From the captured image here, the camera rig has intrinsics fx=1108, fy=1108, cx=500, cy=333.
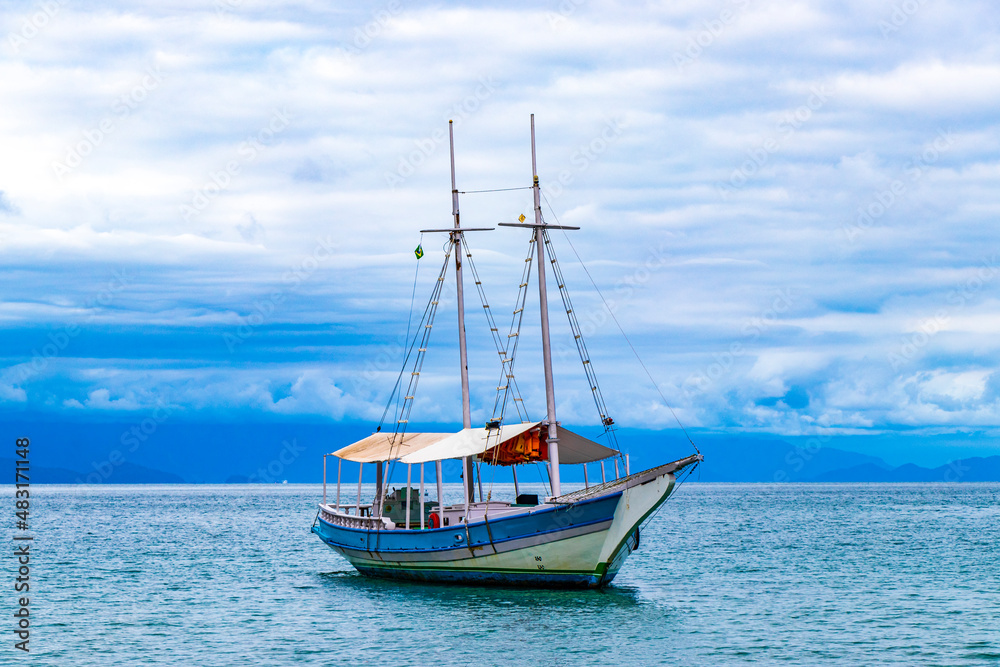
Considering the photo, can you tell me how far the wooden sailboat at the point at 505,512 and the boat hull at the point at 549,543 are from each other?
4cm

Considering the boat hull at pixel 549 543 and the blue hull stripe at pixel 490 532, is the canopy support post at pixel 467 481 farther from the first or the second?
the boat hull at pixel 549 543

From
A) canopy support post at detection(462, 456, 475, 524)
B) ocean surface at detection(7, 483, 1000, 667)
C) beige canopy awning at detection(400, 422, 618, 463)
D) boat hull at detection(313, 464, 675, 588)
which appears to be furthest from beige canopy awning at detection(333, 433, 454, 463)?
ocean surface at detection(7, 483, 1000, 667)

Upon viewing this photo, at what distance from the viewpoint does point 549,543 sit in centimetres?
3878

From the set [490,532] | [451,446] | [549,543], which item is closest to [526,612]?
[549,543]

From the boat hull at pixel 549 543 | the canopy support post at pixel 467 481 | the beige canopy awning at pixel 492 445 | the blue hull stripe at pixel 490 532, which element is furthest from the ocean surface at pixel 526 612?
the beige canopy awning at pixel 492 445

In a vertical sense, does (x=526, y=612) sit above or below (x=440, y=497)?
below

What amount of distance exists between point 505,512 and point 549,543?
2.05 metres

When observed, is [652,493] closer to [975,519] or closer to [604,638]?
[604,638]

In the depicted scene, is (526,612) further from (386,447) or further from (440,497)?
(386,447)

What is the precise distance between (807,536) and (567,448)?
148ft

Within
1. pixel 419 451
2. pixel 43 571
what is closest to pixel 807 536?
pixel 419 451

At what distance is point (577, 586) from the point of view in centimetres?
3981

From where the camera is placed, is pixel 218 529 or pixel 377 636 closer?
pixel 377 636

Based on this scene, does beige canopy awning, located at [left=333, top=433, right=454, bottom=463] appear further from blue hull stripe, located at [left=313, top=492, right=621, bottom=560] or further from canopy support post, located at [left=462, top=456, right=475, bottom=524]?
blue hull stripe, located at [left=313, top=492, right=621, bottom=560]
